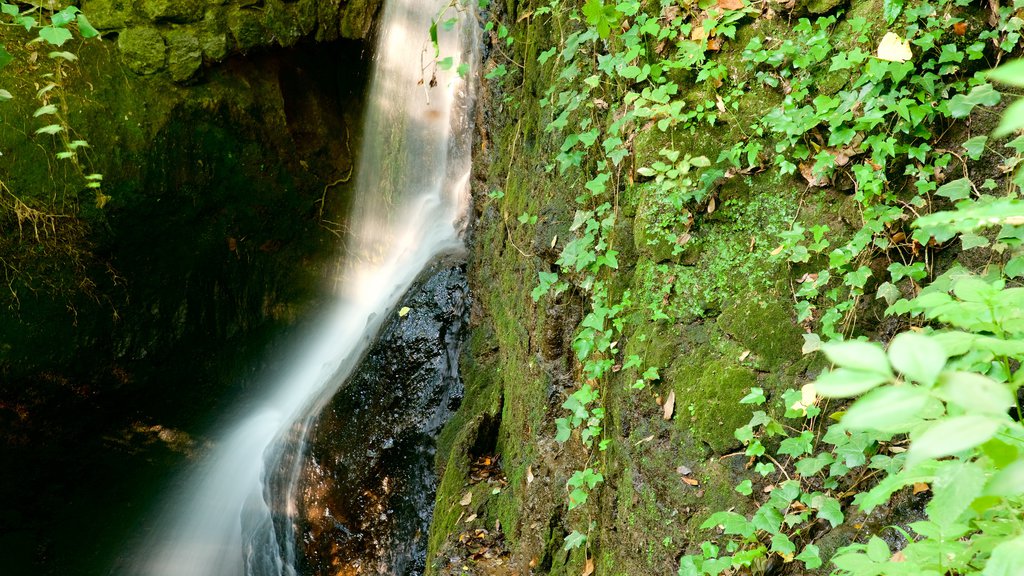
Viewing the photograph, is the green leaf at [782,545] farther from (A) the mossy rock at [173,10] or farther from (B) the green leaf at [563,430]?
(A) the mossy rock at [173,10]

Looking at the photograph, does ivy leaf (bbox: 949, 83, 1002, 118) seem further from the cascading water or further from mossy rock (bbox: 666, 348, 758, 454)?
the cascading water

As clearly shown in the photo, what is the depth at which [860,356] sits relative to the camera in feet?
2.01

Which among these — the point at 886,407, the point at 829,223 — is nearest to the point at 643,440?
the point at 829,223

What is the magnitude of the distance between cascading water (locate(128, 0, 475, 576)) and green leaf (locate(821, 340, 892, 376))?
4.69 meters

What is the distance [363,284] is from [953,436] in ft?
21.4

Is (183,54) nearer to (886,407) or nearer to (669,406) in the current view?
(669,406)

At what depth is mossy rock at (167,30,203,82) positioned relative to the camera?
5414 millimetres

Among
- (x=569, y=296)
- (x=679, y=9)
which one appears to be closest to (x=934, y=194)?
(x=679, y=9)

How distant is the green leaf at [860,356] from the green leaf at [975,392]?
5 centimetres

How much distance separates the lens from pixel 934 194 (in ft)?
6.20

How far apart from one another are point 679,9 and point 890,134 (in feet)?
3.30

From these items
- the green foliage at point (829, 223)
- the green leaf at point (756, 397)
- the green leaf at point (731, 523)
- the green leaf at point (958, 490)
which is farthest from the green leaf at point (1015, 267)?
the green leaf at point (958, 490)

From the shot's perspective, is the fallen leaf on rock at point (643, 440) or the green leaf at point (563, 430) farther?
the green leaf at point (563, 430)

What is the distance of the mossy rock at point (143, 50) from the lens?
5.22 m
